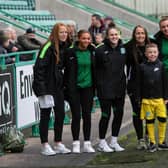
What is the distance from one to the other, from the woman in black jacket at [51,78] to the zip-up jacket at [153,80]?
1.18 m

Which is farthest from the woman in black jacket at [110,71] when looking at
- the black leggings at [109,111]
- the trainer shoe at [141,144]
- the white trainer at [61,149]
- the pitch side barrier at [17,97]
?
the pitch side barrier at [17,97]

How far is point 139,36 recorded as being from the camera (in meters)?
10.0

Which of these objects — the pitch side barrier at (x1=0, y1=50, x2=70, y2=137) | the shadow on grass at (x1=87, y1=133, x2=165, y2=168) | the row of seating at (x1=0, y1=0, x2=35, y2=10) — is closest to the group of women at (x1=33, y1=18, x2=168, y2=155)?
the shadow on grass at (x1=87, y1=133, x2=165, y2=168)

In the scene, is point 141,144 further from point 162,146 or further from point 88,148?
point 88,148

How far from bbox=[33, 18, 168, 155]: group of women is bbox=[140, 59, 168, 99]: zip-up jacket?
0.12m

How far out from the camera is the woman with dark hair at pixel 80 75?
394 inches

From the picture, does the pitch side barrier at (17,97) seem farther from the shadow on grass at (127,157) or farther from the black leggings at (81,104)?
the shadow on grass at (127,157)

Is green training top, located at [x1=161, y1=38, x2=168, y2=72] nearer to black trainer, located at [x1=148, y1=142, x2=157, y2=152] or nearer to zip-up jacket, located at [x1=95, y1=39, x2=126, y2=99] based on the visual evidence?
zip-up jacket, located at [x1=95, y1=39, x2=126, y2=99]

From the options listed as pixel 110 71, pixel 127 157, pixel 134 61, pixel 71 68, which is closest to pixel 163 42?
pixel 134 61

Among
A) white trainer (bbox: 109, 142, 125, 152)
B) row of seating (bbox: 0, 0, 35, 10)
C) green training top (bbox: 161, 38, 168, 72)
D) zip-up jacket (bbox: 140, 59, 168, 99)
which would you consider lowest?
white trainer (bbox: 109, 142, 125, 152)

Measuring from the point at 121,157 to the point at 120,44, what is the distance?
5.55 feet

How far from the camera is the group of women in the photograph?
993 centimetres

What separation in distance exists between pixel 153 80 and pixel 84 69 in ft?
3.29

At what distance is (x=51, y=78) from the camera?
989 centimetres
